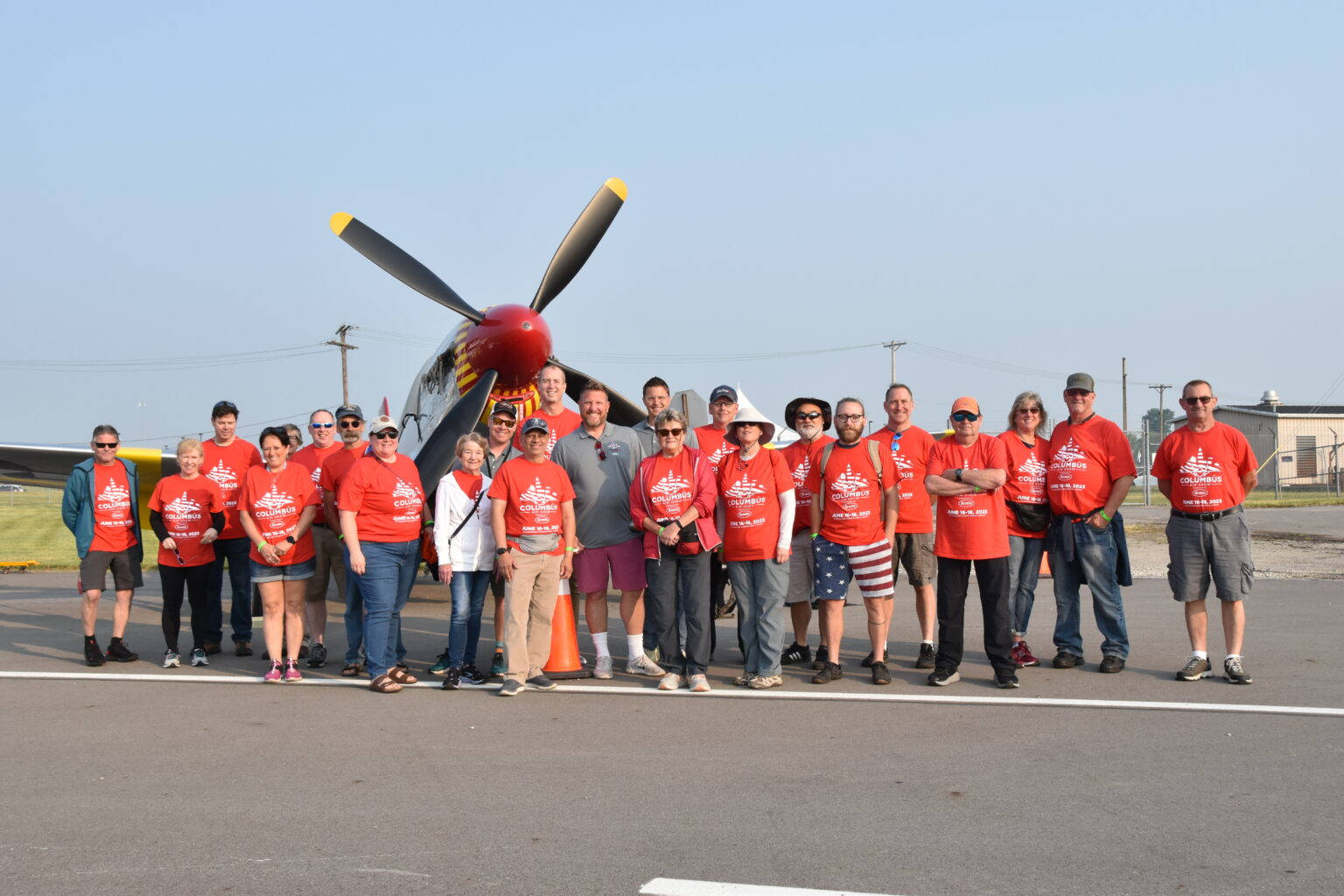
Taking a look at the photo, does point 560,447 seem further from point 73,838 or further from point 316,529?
point 73,838

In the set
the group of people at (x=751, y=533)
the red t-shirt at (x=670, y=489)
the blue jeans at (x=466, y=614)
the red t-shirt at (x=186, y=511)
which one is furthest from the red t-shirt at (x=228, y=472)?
the red t-shirt at (x=670, y=489)

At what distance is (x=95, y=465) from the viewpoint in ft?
24.0

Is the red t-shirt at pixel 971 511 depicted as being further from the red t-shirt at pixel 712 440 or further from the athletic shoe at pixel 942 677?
the red t-shirt at pixel 712 440

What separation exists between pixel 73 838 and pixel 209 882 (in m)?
0.76

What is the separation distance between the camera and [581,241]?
11.1 m

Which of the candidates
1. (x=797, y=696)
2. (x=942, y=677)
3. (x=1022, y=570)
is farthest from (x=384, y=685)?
(x=1022, y=570)

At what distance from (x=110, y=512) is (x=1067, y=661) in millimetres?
6857

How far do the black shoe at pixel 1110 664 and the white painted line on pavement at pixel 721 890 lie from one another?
404 centimetres

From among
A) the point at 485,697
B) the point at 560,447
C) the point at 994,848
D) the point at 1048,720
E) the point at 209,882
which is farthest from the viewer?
the point at 560,447

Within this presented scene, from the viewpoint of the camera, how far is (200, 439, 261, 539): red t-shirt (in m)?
7.44

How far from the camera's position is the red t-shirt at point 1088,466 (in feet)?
21.1

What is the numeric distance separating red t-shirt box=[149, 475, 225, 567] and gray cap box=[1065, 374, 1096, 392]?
6.15 metres

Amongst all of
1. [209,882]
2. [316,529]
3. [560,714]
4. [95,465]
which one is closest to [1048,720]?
[560,714]

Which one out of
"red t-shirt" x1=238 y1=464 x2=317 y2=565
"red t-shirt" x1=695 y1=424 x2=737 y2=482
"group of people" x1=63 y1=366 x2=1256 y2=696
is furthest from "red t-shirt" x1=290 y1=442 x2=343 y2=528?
"red t-shirt" x1=695 y1=424 x2=737 y2=482
